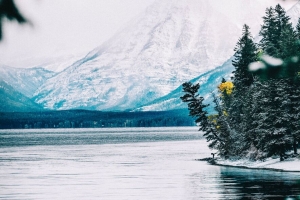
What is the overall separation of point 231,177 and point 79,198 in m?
23.2

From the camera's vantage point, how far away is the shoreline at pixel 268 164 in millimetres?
Result: 73062

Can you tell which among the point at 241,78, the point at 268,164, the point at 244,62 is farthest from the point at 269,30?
the point at 268,164

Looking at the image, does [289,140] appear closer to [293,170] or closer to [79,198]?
[293,170]

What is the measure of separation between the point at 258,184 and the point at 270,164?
73.0 ft

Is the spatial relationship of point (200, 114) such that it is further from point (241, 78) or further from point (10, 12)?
point (10, 12)

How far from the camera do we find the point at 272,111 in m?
76.8

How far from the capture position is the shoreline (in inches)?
2876

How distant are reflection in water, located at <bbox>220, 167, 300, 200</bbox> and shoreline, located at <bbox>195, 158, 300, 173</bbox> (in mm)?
2234

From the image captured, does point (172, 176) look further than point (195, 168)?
No

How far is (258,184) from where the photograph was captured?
57.0m

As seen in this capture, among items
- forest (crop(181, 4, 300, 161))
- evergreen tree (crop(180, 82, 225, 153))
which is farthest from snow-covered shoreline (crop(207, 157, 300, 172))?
evergreen tree (crop(180, 82, 225, 153))

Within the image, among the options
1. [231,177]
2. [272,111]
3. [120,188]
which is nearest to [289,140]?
[272,111]

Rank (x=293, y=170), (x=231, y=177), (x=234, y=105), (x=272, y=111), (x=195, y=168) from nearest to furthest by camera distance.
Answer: (x=231, y=177), (x=293, y=170), (x=272, y=111), (x=195, y=168), (x=234, y=105)

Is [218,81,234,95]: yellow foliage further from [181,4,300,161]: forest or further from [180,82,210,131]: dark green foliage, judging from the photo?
[180,82,210,131]: dark green foliage
